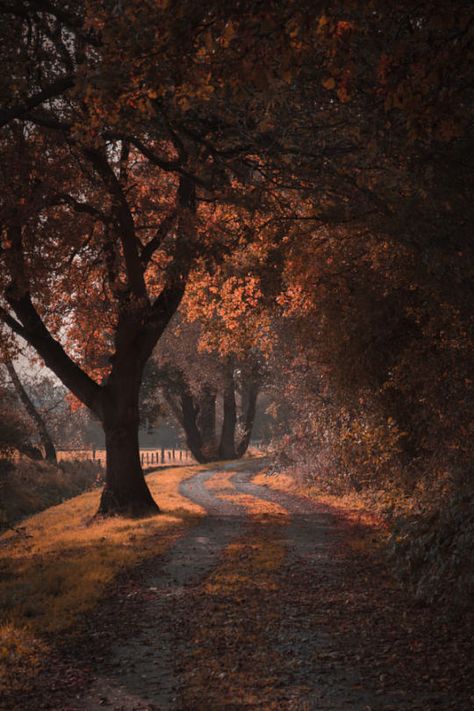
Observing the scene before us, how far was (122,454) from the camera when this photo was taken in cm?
2045

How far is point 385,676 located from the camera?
725cm

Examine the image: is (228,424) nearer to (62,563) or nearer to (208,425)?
(208,425)

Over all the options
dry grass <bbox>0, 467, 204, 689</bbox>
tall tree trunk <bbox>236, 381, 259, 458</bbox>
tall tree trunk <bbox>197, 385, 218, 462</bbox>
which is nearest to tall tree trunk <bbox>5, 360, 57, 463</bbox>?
dry grass <bbox>0, 467, 204, 689</bbox>

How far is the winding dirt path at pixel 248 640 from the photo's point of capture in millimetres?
6812

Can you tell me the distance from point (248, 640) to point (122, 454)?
12.4 meters

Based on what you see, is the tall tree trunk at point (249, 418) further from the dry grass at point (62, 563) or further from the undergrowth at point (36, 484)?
the dry grass at point (62, 563)

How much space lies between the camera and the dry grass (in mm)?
9070

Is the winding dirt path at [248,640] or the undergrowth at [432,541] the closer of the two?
the winding dirt path at [248,640]

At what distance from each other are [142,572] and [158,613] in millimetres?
2747

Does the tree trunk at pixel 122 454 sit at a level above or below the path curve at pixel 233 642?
above

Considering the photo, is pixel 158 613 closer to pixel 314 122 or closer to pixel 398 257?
pixel 314 122

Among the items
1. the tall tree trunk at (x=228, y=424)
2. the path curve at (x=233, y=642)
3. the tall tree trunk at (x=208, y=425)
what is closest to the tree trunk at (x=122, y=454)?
the path curve at (x=233, y=642)

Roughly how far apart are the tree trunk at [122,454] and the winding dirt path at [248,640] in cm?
543

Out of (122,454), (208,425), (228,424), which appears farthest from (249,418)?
(122,454)
